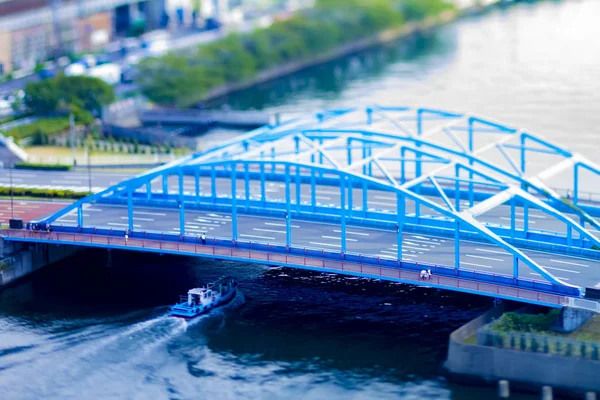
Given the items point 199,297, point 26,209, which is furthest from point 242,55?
point 199,297

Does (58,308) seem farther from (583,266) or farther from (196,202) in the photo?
(583,266)

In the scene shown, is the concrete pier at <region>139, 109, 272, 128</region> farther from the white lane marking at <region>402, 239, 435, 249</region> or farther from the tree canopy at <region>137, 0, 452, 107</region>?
the white lane marking at <region>402, 239, 435, 249</region>

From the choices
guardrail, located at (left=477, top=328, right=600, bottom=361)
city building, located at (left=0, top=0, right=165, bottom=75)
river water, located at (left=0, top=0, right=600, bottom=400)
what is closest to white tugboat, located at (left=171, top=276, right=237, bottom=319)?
river water, located at (left=0, top=0, right=600, bottom=400)

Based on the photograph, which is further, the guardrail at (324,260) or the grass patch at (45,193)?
the grass patch at (45,193)

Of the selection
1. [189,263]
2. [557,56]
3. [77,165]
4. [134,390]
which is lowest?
[134,390]

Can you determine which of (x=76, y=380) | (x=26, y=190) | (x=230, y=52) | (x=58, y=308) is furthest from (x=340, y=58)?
(x=76, y=380)

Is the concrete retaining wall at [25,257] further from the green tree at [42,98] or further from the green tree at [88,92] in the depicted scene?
the green tree at [88,92]

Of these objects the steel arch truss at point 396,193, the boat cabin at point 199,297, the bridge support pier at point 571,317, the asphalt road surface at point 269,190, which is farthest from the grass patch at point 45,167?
the bridge support pier at point 571,317
